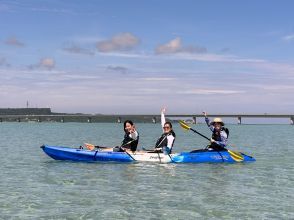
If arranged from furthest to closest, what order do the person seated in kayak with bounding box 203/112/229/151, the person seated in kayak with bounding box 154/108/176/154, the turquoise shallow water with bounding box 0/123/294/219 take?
the person seated in kayak with bounding box 203/112/229/151, the person seated in kayak with bounding box 154/108/176/154, the turquoise shallow water with bounding box 0/123/294/219

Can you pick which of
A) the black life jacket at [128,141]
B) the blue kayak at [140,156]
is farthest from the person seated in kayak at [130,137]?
the blue kayak at [140,156]

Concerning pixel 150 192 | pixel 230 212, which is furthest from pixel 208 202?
pixel 150 192

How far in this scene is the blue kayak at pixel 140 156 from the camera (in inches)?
943

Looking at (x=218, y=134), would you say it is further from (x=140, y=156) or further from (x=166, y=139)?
(x=140, y=156)

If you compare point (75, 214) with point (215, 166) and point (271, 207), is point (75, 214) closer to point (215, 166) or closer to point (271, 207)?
point (271, 207)

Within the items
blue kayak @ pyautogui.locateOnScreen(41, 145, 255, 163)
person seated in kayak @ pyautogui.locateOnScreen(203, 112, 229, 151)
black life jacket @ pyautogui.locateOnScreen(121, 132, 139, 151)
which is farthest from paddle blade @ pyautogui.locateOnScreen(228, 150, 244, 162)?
black life jacket @ pyautogui.locateOnScreen(121, 132, 139, 151)

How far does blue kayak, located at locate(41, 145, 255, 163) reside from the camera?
23953 millimetres

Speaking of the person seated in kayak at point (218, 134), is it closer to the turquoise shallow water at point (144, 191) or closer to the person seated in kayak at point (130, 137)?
the turquoise shallow water at point (144, 191)

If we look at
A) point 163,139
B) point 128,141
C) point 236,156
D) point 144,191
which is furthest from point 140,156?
point 144,191

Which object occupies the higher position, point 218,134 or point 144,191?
point 218,134

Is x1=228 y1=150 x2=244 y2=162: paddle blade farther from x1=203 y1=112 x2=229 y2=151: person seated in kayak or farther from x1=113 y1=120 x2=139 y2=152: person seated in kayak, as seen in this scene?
x1=113 y1=120 x2=139 y2=152: person seated in kayak

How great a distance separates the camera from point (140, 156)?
941 inches

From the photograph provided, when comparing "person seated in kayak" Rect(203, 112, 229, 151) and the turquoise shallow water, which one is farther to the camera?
"person seated in kayak" Rect(203, 112, 229, 151)

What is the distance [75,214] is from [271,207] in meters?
6.05
